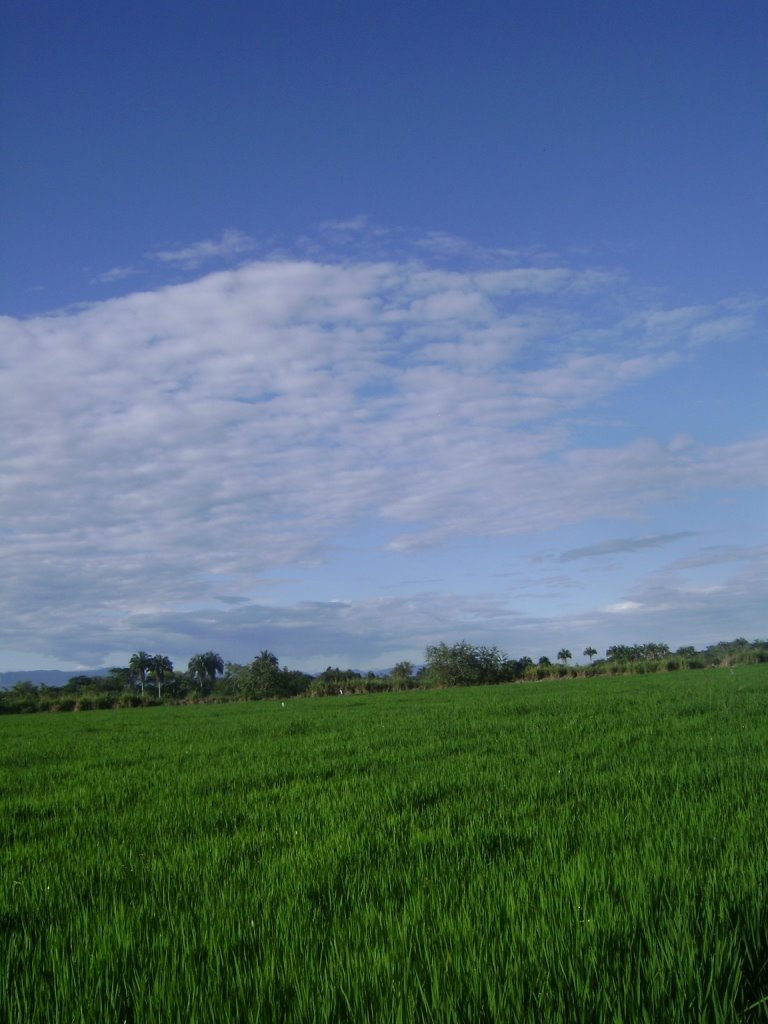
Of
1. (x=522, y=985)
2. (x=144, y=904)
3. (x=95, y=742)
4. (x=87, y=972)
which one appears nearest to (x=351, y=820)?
(x=144, y=904)

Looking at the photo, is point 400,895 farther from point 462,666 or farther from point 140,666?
point 140,666

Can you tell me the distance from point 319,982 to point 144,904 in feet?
6.20

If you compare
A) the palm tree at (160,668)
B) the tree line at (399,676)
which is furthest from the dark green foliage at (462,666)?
the palm tree at (160,668)

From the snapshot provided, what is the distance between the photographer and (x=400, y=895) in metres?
4.39

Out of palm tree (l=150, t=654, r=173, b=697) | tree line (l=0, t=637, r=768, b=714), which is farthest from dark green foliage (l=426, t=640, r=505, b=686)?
palm tree (l=150, t=654, r=173, b=697)

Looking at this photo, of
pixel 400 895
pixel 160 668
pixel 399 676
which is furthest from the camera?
pixel 160 668

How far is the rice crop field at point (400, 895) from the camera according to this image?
289 centimetres

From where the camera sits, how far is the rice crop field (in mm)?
2889

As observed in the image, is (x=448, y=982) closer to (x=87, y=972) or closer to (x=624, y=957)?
(x=624, y=957)

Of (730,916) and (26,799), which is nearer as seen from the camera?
(730,916)

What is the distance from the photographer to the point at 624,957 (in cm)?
319

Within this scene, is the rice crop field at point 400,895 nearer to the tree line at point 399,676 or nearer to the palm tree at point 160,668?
the tree line at point 399,676

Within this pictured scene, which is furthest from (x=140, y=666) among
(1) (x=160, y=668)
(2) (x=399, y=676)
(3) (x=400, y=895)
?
(3) (x=400, y=895)

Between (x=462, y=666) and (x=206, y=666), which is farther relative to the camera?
(x=206, y=666)
